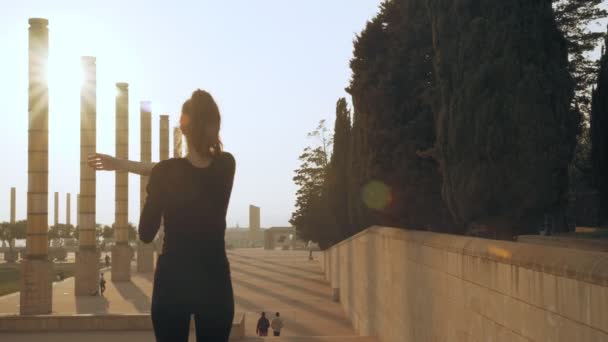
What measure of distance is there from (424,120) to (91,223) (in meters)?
Answer: 21.9

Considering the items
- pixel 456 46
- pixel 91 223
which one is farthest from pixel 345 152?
pixel 456 46

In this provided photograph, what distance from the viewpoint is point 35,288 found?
1123 inches

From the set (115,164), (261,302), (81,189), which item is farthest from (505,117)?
(81,189)

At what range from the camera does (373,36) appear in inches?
1095

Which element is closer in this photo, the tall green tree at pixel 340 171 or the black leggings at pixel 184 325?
the black leggings at pixel 184 325

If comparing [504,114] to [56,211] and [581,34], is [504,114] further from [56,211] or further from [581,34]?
[56,211]

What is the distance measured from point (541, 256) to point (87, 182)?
37300 mm

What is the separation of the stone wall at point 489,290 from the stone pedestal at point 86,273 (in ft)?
84.3

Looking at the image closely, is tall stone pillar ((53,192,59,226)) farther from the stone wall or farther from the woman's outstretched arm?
the woman's outstretched arm

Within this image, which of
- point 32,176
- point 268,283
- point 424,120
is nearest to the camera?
point 424,120

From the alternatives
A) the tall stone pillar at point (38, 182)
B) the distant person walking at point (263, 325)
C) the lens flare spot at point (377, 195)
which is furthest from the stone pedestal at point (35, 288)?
the lens flare spot at point (377, 195)

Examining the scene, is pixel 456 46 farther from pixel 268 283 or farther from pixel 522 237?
pixel 268 283

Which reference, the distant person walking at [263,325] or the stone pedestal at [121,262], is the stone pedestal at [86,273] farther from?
the distant person walking at [263,325]

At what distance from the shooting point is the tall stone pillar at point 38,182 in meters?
28.6
